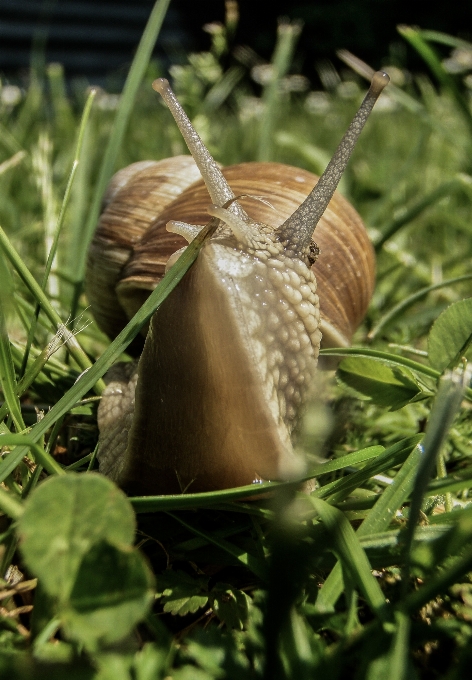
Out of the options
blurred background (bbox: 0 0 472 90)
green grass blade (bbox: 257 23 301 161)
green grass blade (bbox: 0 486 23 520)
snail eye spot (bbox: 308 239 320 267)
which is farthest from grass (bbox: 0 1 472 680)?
blurred background (bbox: 0 0 472 90)

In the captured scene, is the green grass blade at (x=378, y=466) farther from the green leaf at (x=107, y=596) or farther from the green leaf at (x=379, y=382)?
the green leaf at (x=107, y=596)

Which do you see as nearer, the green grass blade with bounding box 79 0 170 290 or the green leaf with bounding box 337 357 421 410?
the green leaf with bounding box 337 357 421 410

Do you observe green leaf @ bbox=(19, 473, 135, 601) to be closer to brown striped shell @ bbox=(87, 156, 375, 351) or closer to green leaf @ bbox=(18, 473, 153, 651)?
green leaf @ bbox=(18, 473, 153, 651)

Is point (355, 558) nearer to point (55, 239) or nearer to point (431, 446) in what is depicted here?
point (431, 446)

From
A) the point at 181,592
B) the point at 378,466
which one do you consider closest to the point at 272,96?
the point at 378,466

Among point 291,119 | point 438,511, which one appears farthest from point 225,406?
point 291,119

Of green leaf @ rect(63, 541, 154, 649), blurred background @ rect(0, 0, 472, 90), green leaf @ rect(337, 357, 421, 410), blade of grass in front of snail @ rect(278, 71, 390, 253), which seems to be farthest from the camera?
blurred background @ rect(0, 0, 472, 90)
